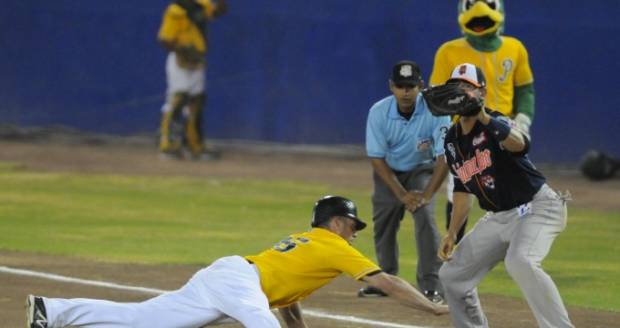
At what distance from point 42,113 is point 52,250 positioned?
1193 centimetres

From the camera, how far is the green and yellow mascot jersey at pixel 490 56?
11.4m

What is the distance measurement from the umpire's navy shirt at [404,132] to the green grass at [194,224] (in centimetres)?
141

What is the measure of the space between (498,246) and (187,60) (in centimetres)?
1302

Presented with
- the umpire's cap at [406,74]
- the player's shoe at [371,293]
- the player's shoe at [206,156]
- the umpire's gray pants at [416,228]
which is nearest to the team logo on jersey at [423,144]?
the umpire's gray pants at [416,228]

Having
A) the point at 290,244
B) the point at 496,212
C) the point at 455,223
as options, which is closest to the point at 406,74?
the point at 455,223

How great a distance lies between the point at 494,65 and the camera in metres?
11.5

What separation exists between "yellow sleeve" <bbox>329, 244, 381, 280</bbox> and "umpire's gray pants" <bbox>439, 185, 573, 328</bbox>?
0.68 metres

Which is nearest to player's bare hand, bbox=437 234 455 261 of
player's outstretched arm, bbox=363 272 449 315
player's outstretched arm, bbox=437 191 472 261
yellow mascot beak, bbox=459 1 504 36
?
player's outstretched arm, bbox=437 191 472 261

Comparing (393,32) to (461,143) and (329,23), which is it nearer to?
(329,23)

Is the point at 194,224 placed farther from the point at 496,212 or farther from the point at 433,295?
the point at 496,212

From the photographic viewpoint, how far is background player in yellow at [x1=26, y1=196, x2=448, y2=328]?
836 centimetres

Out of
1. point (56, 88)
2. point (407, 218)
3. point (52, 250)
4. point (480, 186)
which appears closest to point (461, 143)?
point (480, 186)

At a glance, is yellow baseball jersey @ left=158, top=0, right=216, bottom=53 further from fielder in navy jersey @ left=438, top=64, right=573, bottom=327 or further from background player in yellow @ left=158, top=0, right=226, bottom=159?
fielder in navy jersey @ left=438, top=64, right=573, bottom=327

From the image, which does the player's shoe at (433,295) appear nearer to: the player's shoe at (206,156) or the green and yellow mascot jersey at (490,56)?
the green and yellow mascot jersey at (490,56)
